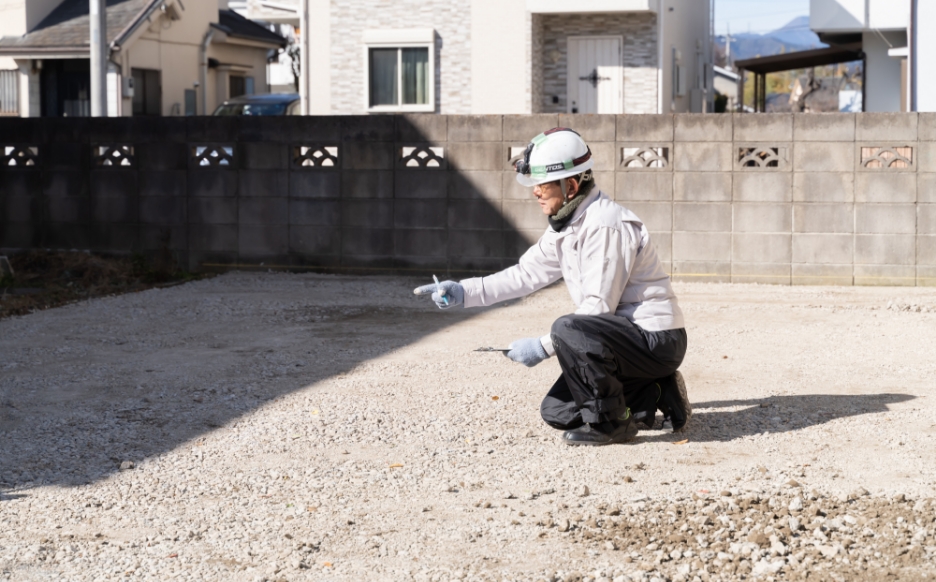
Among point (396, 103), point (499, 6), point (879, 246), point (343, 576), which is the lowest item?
point (343, 576)

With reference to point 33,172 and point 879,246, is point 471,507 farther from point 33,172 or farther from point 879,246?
point 33,172

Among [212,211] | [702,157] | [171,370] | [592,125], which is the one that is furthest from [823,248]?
[171,370]

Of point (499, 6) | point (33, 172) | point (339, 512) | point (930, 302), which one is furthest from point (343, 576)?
point (499, 6)

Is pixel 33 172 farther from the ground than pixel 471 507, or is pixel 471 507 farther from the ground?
pixel 33 172

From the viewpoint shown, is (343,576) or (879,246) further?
(879,246)

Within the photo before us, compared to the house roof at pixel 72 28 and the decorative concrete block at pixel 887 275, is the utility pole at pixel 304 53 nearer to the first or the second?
the house roof at pixel 72 28

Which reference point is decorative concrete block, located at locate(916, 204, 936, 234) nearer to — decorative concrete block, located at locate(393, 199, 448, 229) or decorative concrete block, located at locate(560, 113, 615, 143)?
decorative concrete block, located at locate(560, 113, 615, 143)

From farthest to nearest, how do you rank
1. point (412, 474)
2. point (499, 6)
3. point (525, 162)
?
point (499, 6) → point (525, 162) → point (412, 474)

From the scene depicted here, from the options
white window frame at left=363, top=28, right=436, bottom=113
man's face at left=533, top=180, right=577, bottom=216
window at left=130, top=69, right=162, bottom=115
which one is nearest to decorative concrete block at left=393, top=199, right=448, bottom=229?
man's face at left=533, top=180, right=577, bottom=216

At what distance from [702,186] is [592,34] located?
1117 centimetres

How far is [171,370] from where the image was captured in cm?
734

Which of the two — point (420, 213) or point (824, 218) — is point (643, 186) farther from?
point (420, 213)

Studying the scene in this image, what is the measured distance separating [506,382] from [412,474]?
1985 mm

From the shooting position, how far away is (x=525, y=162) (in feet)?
17.7
